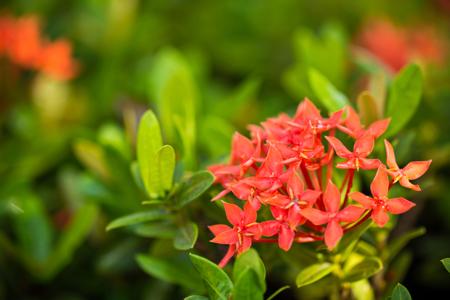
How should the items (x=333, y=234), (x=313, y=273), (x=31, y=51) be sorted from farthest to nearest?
(x=31, y=51)
(x=313, y=273)
(x=333, y=234)

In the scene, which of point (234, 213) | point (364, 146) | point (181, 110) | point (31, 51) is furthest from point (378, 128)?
point (31, 51)

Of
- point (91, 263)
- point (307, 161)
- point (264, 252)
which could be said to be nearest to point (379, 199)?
point (307, 161)

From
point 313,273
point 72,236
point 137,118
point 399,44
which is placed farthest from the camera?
point 399,44

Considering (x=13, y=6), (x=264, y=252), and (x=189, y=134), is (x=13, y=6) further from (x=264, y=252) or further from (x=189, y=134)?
(x=264, y=252)

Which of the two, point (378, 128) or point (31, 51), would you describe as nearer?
point (378, 128)

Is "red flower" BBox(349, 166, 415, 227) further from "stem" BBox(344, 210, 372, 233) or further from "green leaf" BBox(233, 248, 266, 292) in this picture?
"green leaf" BBox(233, 248, 266, 292)

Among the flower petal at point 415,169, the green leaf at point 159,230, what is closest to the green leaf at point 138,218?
the green leaf at point 159,230

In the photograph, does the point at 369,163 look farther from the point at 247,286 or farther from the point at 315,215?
the point at 247,286
